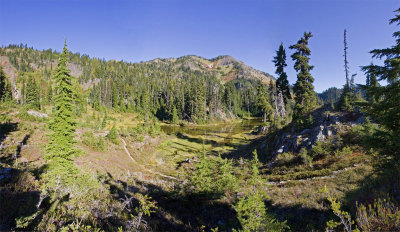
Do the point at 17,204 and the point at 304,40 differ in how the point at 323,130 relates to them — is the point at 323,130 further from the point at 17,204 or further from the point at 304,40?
the point at 17,204

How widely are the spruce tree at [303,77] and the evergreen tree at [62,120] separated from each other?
1318 inches

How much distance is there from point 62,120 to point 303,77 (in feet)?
121

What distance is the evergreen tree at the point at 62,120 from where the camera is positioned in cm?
1430

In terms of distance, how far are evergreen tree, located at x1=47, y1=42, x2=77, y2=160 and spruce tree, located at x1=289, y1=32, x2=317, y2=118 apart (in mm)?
33476

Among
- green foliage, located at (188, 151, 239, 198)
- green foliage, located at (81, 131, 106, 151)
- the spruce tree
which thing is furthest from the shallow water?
green foliage, located at (188, 151, 239, 198)

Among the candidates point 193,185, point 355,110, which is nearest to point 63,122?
point 193,185

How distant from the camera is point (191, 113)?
90.3 metres

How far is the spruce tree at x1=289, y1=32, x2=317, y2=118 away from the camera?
34656 millimetres

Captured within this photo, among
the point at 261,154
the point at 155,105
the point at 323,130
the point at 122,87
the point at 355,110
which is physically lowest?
the point at 261,154

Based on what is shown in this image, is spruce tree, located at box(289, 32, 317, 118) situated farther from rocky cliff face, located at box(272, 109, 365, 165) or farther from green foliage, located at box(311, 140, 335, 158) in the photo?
green foliage, located at box(311, 140, 335, 158)

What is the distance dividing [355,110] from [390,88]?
1956 cm

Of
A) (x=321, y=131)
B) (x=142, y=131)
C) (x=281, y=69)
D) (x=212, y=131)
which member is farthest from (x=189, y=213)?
(x=212, y=131)

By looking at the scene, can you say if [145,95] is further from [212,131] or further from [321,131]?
[321,131]

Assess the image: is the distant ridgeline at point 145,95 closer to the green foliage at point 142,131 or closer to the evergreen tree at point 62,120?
the green foliage at point 142,131
